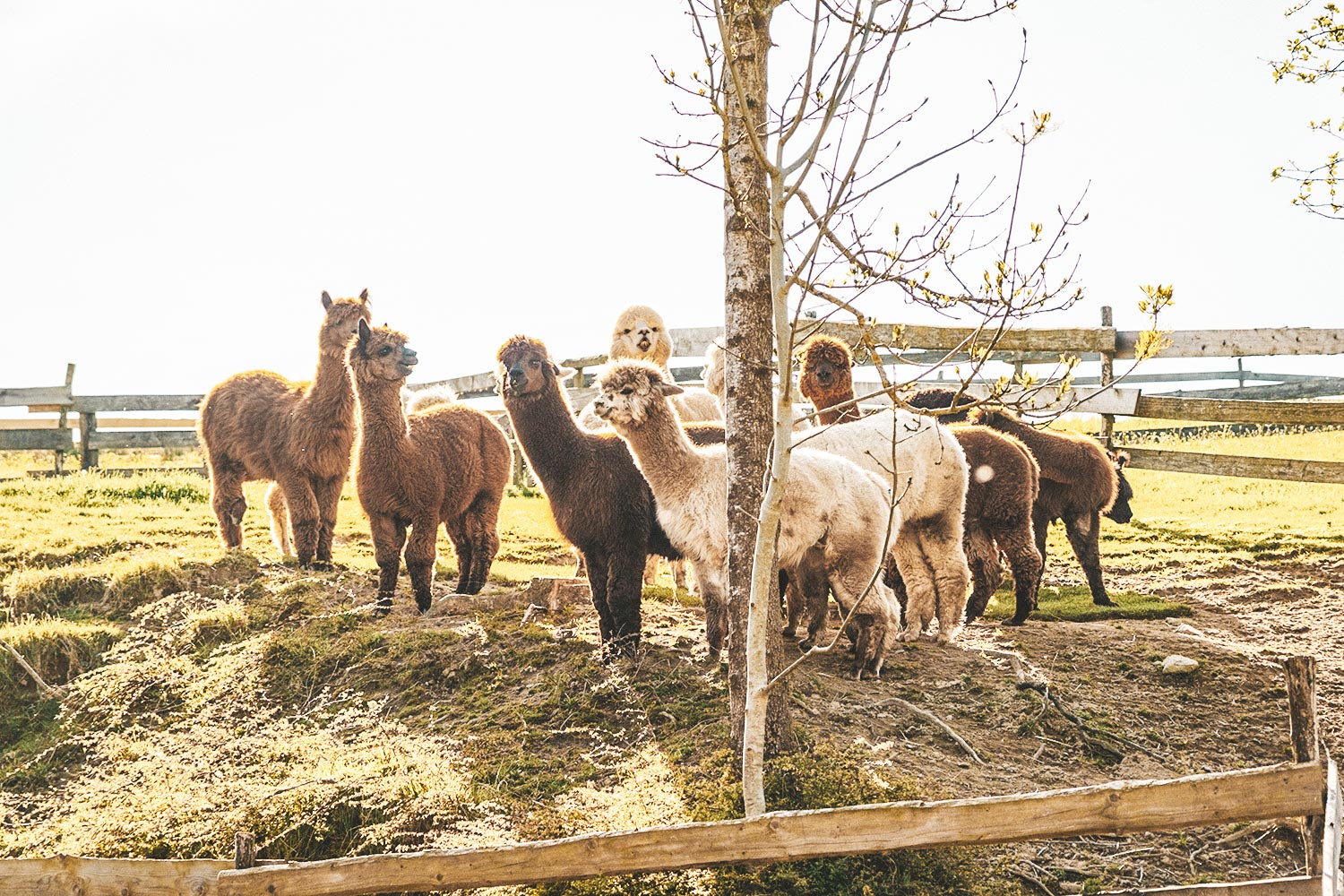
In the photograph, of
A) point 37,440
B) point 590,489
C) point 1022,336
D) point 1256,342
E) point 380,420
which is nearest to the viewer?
point 590,489

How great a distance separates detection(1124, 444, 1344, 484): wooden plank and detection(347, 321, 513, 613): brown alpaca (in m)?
8.75

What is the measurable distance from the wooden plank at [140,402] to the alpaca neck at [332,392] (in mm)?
9964

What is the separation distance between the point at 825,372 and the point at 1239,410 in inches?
248

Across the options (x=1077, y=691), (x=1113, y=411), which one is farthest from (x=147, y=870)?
(x=1113, y=411)

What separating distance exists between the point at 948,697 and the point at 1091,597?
3.51 meters

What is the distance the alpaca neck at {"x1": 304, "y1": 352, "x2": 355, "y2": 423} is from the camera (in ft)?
30.3

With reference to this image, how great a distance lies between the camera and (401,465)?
7594 mm

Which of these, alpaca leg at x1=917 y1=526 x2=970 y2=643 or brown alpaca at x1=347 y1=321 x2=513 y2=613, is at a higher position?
brown alpaca at x1=347 y1=321 x2=513 y2=613

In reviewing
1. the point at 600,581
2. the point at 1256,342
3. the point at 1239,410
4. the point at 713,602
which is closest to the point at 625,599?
the point at 600,581

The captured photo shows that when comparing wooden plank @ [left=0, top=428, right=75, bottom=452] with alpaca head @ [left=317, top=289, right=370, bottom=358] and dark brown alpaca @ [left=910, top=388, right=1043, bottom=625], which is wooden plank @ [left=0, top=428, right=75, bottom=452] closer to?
alpaca head @ [left=317, top=289, right=370, bottom=358]

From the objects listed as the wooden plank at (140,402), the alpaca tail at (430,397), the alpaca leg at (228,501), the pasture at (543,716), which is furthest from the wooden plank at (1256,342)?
the wooden plank at (140,402)

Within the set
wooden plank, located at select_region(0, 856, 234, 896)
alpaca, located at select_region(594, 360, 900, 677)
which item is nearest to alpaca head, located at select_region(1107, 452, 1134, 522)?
alpaca, located at select_region(594, 360, 900, 677)

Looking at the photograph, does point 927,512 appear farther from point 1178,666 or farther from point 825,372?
point 1178,666

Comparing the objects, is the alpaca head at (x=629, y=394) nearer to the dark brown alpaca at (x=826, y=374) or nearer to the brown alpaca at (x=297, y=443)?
the dark brown alpaca at (x=826, y=374)
